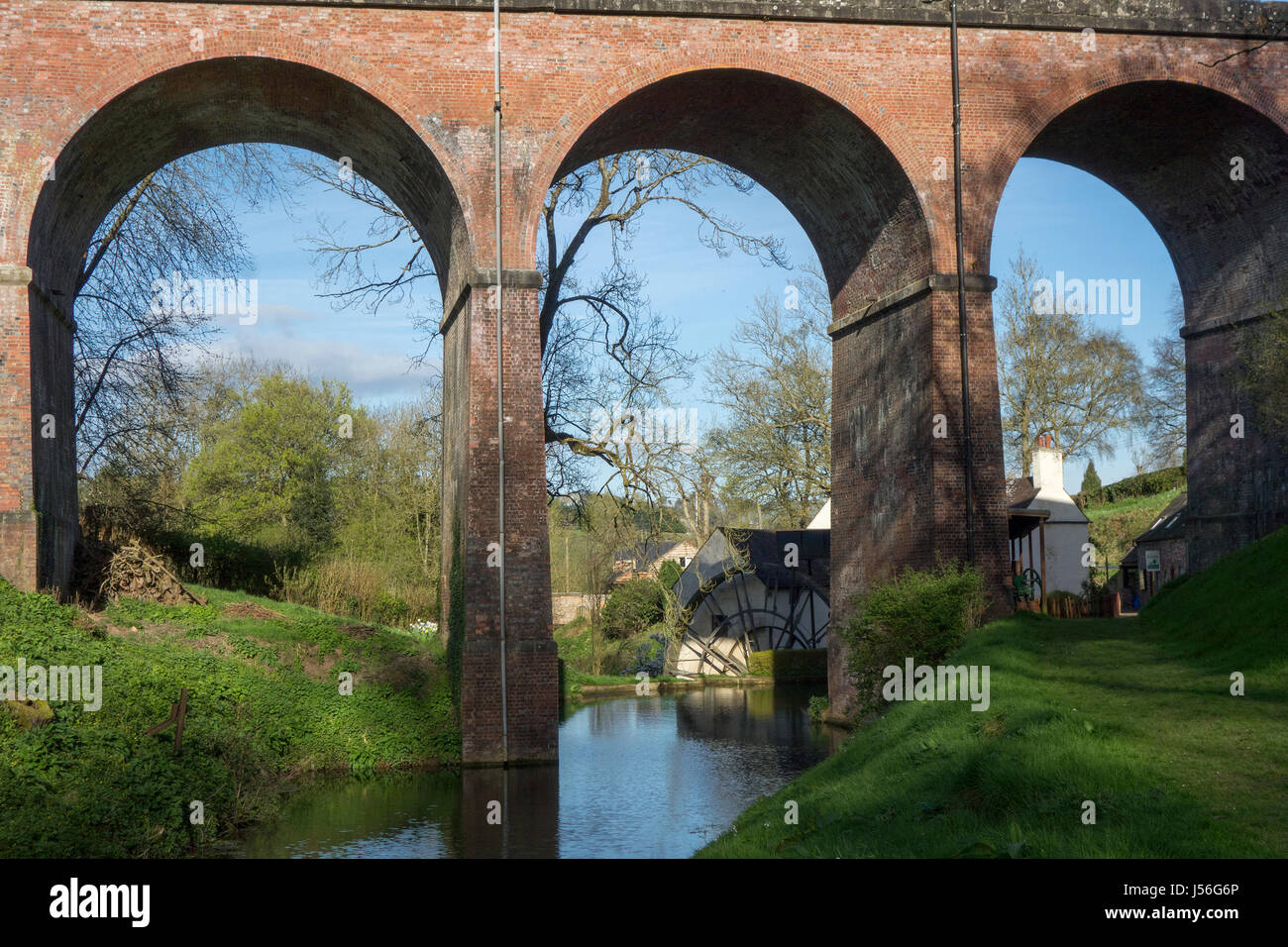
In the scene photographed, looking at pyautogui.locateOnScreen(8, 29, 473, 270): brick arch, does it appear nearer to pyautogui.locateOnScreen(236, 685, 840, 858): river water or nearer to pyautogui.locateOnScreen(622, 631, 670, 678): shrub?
pyautogui.locateOnScreen(236, 685, 840, 858): river water

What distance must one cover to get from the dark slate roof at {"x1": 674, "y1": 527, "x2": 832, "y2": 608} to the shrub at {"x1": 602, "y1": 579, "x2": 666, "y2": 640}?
76cm

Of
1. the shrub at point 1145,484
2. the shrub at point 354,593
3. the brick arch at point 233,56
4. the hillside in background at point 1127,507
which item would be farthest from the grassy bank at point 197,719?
the shrub at point 1145,484

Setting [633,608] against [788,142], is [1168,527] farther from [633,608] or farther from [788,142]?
[788,142]

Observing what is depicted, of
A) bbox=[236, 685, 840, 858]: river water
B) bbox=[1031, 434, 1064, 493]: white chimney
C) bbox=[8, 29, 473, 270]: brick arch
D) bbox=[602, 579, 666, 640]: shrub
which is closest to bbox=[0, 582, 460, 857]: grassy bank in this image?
bbox=[236, 685, 840, 858]: river water

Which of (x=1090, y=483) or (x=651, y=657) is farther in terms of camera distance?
(x=1090, y=483)

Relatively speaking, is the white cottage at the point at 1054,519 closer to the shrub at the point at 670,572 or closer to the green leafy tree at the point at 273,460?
the shrub at the point at 670,572

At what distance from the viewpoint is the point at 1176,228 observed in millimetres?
19344

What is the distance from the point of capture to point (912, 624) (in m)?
13.9

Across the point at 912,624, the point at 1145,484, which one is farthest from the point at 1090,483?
the point at 912,624

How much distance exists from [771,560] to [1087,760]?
2242cm

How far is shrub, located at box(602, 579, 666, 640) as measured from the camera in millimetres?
30812

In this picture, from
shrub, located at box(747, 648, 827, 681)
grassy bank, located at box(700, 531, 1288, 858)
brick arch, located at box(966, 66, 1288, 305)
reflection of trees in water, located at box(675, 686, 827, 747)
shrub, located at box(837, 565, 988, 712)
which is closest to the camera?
grassy bank, located at box(700, 531, 1288, 858)
